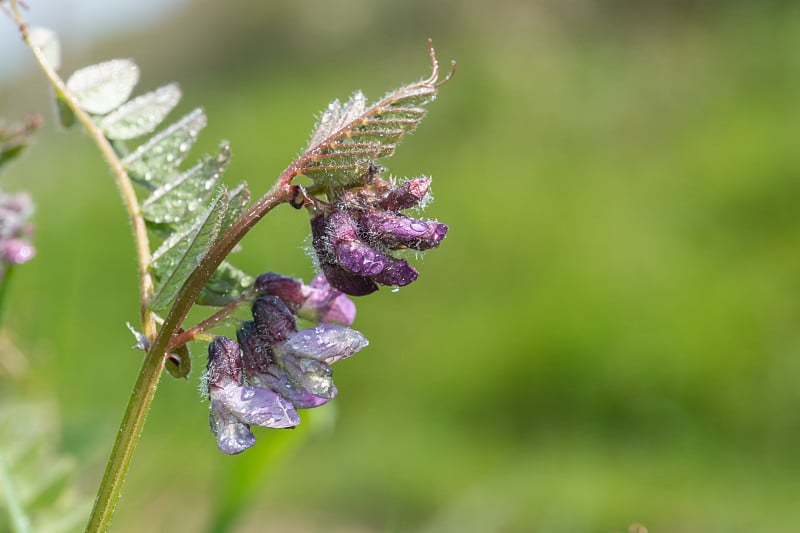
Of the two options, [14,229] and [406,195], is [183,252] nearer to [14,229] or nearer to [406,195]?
[406,195]

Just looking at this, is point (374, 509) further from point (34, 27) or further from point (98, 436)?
point (34, 27)

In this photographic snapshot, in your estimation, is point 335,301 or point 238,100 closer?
point 335,301

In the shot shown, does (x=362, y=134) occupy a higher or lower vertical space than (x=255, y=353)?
higher

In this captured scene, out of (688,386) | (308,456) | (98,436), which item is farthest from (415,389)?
(98,436)

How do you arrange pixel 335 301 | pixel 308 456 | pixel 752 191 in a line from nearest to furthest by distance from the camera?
pixel 335 301 → pixel 308 456 → pixel 752 191

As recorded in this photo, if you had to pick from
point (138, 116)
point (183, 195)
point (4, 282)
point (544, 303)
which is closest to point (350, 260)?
point (183, 195)
